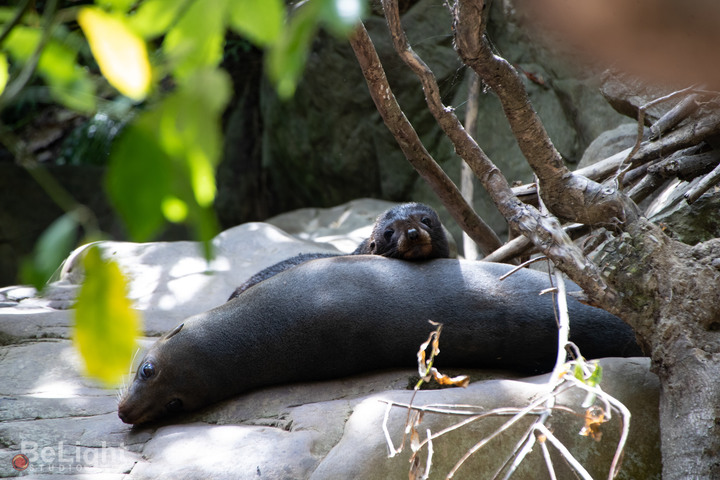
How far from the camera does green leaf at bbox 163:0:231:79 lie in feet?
1.76

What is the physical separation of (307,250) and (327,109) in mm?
3061

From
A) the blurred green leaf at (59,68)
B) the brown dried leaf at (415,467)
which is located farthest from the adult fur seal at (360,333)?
the blurred green leaf at (59,68)

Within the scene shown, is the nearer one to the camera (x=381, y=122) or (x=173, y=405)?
(x=173, y=405)

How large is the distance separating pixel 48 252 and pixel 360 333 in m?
3.00

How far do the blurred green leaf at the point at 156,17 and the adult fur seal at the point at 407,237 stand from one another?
11.1 feet

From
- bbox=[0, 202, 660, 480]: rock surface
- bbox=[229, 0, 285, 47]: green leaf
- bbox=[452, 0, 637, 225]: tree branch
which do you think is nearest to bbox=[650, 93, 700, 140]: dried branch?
bbox=[452, 0, 637, 225]: tree branch

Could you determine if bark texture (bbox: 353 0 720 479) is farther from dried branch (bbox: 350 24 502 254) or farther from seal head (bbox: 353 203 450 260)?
dried branch (bbox: 350 24 502 254)

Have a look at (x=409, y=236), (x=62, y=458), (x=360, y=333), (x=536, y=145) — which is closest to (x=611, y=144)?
(x=409, y=236)

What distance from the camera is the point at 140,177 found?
489 millimetres

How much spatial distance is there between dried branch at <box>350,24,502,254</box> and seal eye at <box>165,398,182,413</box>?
1978 mm

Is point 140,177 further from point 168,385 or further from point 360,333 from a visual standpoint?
point 168,385

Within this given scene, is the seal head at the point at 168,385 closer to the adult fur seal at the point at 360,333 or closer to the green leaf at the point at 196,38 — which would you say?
the adult fur seal at the point at 360,333

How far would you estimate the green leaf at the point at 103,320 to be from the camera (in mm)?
513

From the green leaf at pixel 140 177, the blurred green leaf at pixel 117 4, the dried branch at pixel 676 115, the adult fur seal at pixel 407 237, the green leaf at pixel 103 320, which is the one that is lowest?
the adult fur seal at pixel 407 237
